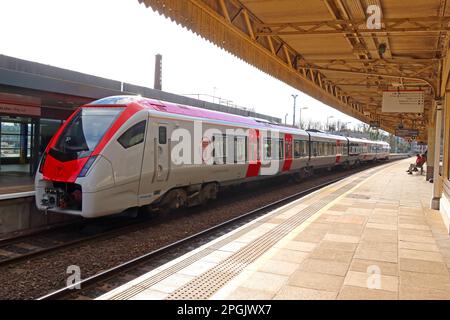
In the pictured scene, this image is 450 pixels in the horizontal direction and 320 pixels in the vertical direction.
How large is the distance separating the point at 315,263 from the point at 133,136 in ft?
14.2

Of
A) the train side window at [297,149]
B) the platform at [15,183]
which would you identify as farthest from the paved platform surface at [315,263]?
the train side window at [297,149]

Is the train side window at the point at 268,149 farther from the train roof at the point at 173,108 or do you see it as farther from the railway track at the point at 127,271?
the railway track at the point at 127,271

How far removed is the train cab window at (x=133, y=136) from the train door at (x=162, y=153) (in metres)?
0.47

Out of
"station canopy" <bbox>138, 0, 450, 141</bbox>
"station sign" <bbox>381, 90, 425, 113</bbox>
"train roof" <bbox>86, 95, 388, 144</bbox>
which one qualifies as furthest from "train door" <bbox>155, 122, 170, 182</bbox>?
"station sign" <bbox>381, 90, 425, 113</bbox>

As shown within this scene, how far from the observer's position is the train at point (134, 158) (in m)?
7.71

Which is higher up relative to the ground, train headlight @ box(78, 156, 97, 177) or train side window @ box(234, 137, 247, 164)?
train side window @ box(234, 137, 247, 164)

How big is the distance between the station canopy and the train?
6.64 feet

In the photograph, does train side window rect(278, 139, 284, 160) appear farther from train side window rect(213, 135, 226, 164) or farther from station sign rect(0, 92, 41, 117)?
station sign rect(0, 92, 41, 117)

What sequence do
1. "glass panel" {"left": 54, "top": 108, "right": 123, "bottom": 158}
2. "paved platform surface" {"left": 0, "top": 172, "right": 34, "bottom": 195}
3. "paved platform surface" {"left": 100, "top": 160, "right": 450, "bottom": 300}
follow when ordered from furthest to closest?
"paved platform surface" {"left": 0, "top": 172, "right": 34, "bottom": 195} < "glass panel" {"left": 54, "top": 108, "right": 123, "bottom": 158} < "paved platform surface" {"left": 100, "top": 160, "right": 450, "bottom": 300}

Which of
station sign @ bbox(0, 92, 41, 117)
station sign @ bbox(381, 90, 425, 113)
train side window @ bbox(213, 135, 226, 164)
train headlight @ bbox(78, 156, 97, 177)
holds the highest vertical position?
station sign @ bbox(381, 90, 425, 113)

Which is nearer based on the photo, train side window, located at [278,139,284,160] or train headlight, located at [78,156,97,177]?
train headlight, located at [78,156,97,177]

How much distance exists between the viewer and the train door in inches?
348
